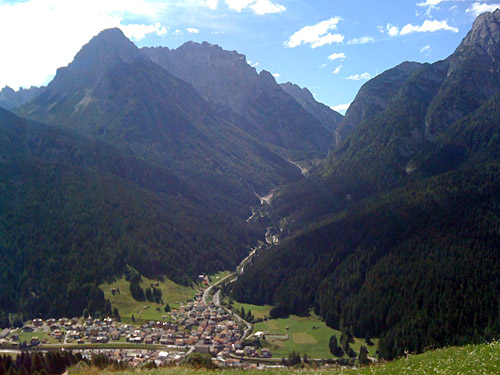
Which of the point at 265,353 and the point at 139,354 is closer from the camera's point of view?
the point at 139,354

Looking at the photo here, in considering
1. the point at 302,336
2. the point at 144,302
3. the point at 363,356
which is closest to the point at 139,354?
the point at 302,336

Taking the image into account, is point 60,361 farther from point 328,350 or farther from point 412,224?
point 412,224

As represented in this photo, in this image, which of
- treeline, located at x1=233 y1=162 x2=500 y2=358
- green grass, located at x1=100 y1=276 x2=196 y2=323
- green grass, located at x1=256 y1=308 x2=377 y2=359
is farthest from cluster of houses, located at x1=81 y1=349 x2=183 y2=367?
treeline, located at x1=233 y1=162 x2=500 y2=358

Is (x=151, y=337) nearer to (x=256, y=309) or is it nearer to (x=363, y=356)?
(x=256, y=309)

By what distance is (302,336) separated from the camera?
134000 millimetres

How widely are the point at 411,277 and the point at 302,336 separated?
131 feet

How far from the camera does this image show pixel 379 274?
156 meters

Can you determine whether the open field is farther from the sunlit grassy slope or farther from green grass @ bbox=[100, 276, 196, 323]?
green grass @ bbox=[100, 276, 196, 323]

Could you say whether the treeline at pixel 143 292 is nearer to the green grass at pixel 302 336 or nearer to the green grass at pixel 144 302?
the green grass at pixel 144 302

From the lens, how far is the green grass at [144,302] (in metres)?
153

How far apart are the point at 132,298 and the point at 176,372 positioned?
13432cm

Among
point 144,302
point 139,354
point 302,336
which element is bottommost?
point 302,336

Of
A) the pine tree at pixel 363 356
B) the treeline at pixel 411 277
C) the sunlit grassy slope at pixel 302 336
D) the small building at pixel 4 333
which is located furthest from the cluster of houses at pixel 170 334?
the treeline at pixel 411 277

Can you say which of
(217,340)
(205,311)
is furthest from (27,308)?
(217,340)
